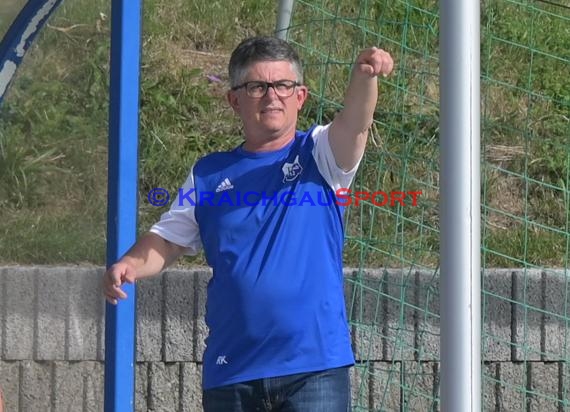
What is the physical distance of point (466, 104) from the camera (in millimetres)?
2773

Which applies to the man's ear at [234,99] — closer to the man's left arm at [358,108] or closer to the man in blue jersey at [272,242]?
the man in blue jersey at [272,242]

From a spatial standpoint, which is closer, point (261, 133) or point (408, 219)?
point (261, 133)

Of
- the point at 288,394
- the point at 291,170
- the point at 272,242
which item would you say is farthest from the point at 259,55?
the point at 288,394

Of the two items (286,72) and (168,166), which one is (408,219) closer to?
(168,166)

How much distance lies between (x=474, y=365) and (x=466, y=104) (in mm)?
563

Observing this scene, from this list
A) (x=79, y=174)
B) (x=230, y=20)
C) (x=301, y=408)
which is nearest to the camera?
(x=301, y=408)

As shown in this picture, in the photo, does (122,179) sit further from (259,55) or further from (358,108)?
(358,108)

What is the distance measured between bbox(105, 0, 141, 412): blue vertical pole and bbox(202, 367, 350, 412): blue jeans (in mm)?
474

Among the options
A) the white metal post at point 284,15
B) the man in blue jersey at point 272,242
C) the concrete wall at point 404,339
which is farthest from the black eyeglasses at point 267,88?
the concrete wall at point 404,339

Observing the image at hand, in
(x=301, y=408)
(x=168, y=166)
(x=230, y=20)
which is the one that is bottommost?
(x=301, y=408)

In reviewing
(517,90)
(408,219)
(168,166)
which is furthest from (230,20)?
(408,219)

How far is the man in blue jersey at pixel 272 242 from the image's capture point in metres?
3.07

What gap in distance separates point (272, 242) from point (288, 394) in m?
0.37

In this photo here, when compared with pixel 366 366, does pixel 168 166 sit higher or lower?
higher
